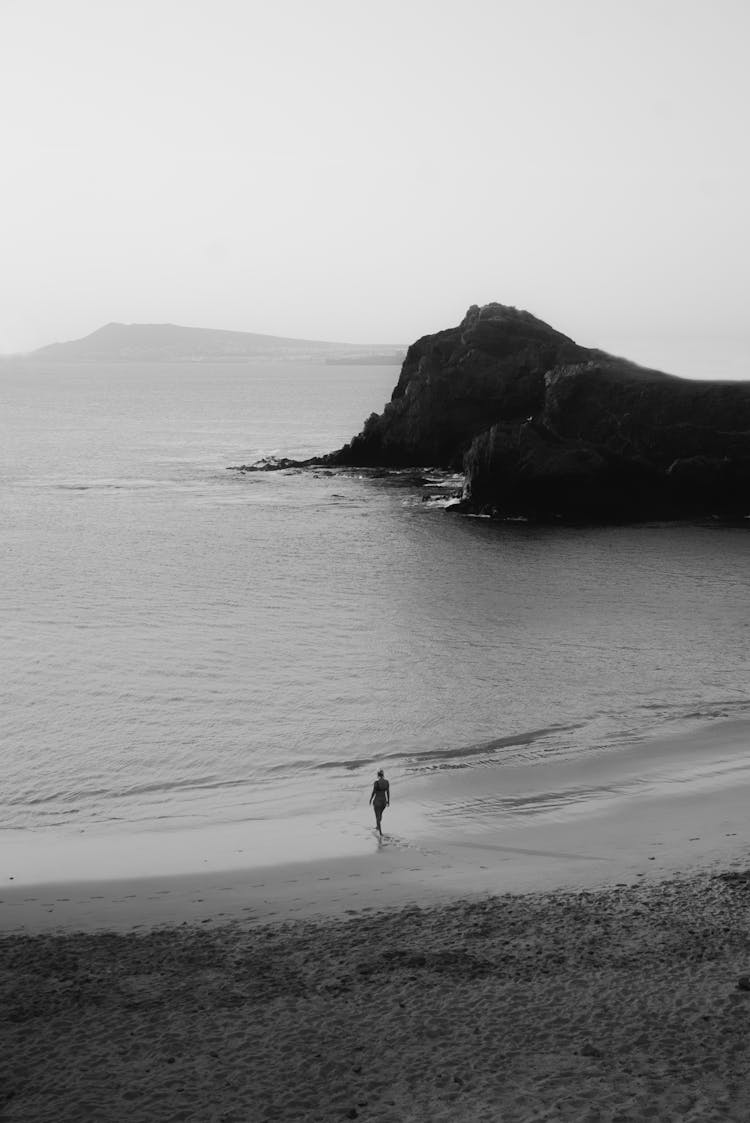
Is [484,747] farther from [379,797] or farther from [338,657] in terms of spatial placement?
[338,657]

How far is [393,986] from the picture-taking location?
1386cm

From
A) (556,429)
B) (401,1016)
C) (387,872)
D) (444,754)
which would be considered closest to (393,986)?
(401,1016)

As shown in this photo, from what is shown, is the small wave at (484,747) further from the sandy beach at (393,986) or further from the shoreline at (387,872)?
the sandy beach at (393,986)

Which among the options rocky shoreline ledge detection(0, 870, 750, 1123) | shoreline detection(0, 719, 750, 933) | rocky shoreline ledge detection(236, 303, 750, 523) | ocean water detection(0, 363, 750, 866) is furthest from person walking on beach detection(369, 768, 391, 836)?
rocky shoreline ledge detection(236, 303, 750, 523)

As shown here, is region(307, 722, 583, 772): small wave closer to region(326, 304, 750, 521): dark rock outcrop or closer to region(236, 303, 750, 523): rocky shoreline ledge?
region(236, 303, 750, 523): rocky shoreline ledge

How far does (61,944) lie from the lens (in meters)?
15.3

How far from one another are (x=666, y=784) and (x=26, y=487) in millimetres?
67715

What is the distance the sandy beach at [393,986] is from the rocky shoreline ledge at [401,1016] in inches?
1.3

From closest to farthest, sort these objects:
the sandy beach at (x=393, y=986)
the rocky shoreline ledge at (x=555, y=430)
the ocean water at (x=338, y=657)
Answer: the sandy beach at (x=393, y=986) → the ocean water at (x=338, y=657) → the rocky shoreline ledge at (x=555, y=430)

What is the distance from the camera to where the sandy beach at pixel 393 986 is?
11438 mm

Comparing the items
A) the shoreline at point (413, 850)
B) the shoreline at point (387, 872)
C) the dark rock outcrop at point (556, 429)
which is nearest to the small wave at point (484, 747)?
the shoreline at point (413, 850)

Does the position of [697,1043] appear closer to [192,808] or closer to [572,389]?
[192,808]

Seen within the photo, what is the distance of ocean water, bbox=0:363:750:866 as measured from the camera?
77.6 feet

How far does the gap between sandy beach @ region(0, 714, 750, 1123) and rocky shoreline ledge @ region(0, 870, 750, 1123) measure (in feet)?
0.10
